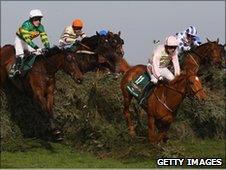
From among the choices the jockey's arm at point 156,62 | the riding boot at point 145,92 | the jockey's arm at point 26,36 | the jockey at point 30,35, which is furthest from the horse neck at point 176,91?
the jockey's arm at point 26,36

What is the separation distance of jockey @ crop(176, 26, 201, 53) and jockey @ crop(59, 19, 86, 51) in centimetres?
228

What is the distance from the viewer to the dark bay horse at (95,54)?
12.8 meters

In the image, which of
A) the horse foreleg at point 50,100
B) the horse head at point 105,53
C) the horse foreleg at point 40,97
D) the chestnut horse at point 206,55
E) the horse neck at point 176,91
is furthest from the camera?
the chestnut horse at point 206,55

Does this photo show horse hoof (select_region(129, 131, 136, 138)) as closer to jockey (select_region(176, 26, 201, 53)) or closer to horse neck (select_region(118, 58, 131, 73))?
horse neck (select_region(118, 58, 131, 73))

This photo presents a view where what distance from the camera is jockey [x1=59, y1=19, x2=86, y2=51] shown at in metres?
13.3

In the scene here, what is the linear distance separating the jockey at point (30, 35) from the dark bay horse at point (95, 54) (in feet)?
3.31

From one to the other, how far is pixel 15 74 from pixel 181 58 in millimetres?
3746

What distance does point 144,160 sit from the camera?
11.1 meters

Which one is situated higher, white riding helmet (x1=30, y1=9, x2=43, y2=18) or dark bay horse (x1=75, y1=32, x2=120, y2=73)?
white riding helmet (x1=30, y1=9, x2=43, y2=18)

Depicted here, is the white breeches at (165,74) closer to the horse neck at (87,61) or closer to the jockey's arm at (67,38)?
the horse neck at (87,61)

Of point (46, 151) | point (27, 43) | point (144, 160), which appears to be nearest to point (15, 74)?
point (27, 43)

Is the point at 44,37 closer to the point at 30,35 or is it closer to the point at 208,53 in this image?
the point at 30,35

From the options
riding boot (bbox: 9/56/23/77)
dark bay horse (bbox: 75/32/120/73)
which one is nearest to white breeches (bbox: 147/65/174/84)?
dark bay horse (bbox: 75/32/120/73)

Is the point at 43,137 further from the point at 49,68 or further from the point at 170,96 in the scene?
the point at 170,96
